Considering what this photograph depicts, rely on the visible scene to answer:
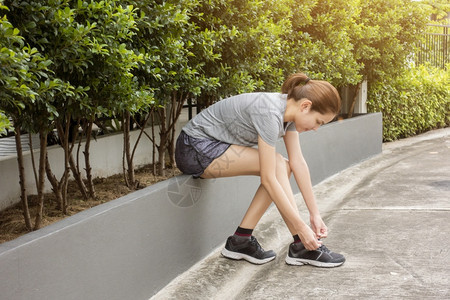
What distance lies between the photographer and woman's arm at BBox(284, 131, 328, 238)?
172 inches

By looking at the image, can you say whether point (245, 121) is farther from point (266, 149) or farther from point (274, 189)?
point (274, 189)

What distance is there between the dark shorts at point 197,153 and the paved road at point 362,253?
0.67 meters

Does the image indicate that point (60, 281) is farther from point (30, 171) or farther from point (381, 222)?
point (381, 222)

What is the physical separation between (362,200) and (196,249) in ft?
8.62

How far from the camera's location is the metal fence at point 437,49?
1454 cm

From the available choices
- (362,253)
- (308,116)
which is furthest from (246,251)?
(308,116)

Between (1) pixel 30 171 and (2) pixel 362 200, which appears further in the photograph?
(2) pixel 362 200

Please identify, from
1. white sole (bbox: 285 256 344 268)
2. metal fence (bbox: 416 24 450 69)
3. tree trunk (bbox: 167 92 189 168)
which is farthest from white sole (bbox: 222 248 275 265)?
metal fence (bbox: 416 24 450 69)

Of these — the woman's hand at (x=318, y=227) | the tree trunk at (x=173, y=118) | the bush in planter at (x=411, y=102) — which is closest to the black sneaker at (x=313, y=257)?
the woman's hand at (x=318, y=227)

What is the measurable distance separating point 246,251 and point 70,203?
4.86 feet

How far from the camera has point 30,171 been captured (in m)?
5.16

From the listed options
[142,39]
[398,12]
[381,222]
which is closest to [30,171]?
[142,39]

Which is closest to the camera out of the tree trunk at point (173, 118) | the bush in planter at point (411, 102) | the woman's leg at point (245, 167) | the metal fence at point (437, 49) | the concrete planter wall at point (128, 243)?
the concrete planter wall at point (128, 243)

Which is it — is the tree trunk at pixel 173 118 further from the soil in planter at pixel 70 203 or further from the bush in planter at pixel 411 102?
the bush in planter at pixel 411 102
